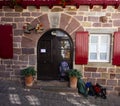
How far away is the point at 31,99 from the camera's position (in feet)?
31.3

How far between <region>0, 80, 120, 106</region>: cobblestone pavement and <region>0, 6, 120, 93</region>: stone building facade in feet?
2.97

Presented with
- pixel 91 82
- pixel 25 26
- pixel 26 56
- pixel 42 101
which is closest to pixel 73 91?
pixel 91 82

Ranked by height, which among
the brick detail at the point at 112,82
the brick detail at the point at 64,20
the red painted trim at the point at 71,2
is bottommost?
the brick detail at the point at 112,82

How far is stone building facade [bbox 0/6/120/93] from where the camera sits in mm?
10859

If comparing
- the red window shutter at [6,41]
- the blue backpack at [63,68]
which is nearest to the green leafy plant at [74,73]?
the blue backpack at [63,68]

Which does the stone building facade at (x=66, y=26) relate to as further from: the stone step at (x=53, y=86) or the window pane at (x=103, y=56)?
the stone step at (x=53, y=86)

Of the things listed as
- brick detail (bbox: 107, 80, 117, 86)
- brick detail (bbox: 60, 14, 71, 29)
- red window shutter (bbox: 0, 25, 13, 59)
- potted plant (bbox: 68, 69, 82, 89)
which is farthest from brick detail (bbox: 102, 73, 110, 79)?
red window shutter (bbox: 0, 25, 13, 59)

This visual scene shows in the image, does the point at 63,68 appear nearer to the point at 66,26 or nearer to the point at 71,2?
the point at 66,26

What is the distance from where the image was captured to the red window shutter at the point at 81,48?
431 inches

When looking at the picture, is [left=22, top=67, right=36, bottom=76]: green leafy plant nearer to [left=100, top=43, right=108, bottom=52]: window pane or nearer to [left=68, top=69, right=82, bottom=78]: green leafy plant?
[left=68, top=69, right=82, bottom=78]: green leafy plant

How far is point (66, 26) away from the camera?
10992 millimetres

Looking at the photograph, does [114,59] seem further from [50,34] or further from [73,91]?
[50,34]

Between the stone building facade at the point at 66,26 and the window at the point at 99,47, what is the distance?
238 mm

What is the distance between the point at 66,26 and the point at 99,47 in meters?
1.66
